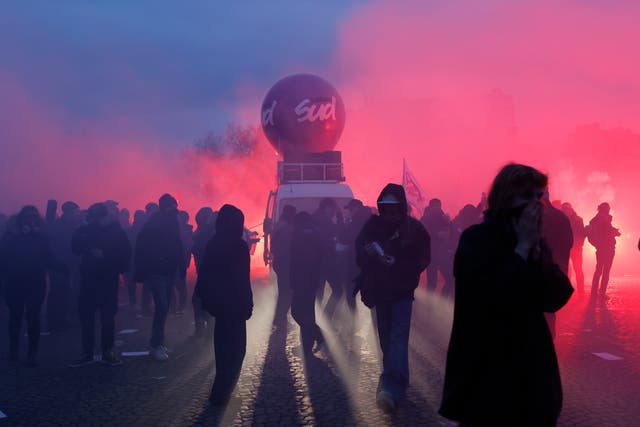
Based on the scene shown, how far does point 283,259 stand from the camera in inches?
485

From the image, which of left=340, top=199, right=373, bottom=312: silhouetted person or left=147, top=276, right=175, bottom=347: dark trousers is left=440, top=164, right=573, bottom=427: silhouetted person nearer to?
left=147, top=276, right=175, bottom=347: dark trousers

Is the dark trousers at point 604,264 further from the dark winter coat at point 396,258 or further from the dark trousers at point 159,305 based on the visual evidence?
the dark winter coat at point 396,258

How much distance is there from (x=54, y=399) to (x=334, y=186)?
38.2 ft

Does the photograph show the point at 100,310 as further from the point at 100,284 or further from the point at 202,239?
the point at 202,239

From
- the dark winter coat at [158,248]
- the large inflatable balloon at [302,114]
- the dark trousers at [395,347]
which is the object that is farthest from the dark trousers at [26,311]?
the large inflatable balloon at [302,114]

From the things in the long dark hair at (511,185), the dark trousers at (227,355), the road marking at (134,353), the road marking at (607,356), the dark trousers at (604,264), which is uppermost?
the long dark hair at (511,185)

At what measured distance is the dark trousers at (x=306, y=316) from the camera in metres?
9.45

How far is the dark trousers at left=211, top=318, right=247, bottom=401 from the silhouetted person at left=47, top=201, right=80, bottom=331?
492cm

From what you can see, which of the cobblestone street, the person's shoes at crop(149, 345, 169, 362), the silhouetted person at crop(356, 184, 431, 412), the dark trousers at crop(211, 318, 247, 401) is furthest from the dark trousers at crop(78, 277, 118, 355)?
the silhouetted person at crop(356, 184, 431, 412)

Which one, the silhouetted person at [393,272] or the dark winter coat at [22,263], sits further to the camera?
the dark winter coat at [22,263]

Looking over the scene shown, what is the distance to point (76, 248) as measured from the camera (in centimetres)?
910

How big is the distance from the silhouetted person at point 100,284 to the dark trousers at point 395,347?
3738mm

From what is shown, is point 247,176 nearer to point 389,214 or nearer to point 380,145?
point 380,145

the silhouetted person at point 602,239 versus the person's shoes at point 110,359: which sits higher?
the silhouetted person at point 602,239
